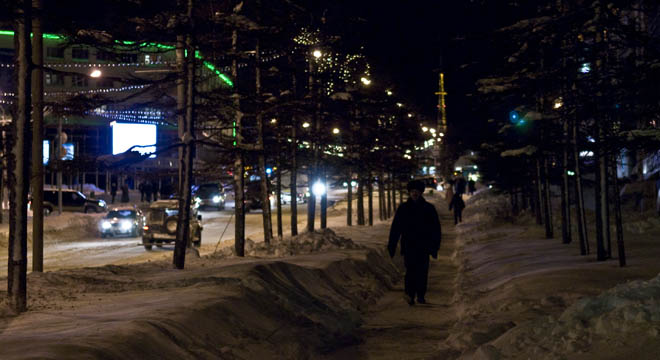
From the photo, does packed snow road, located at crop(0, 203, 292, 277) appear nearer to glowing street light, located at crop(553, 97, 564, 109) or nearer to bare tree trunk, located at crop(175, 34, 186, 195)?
bare tree trunk, located at crop(175, 34, 186, 195)

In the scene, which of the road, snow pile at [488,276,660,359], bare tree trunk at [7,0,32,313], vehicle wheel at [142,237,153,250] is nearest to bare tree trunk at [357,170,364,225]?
the road

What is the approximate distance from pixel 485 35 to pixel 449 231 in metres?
24.1

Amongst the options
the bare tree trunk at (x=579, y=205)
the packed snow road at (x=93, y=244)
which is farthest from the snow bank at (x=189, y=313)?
the packed snow road at (x=93, y=244)

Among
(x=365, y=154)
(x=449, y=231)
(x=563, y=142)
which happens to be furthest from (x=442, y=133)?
(x=563, y=142)

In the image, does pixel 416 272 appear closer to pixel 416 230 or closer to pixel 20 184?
pixel 416 230

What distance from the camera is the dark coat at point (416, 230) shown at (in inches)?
479

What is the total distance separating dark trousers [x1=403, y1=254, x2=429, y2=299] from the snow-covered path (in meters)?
Answer: 0.30

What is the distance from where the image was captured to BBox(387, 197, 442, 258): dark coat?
1216 cm

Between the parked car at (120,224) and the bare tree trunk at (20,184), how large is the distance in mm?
29009

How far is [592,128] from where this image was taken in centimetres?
1566

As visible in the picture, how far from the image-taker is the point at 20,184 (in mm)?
9000

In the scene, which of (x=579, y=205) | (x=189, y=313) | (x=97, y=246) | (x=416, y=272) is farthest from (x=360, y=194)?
(x=189, y=313)

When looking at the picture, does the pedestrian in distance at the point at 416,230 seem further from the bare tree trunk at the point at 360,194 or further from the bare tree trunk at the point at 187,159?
the bare tree trunk at the point at 360,194

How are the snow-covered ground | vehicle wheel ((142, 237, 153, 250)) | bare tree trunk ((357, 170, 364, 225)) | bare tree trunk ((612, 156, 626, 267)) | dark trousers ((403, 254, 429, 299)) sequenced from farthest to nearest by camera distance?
bare tree trunk ((357, 170, 364, 225))
vehicle wheel ((142, 237, 153, 250))
bare tree trunk ((612, 156, 626, 267))
dark trousers ((403, 254, 429, 299))
the snow-covered ground
